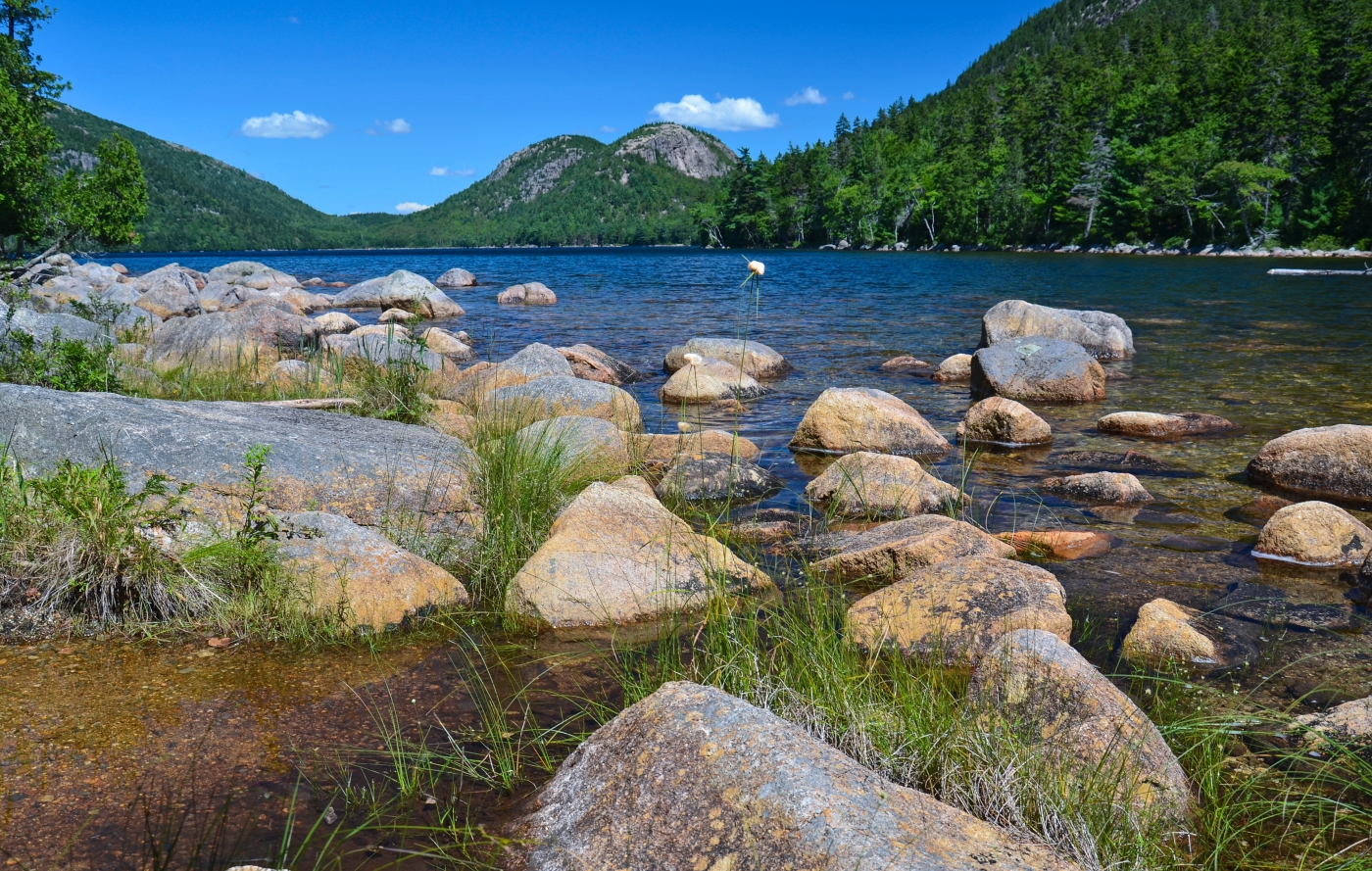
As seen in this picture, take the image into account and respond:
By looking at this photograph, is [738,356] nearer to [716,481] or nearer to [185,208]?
[716,481]

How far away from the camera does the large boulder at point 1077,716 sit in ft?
8.16

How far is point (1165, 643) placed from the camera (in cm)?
390

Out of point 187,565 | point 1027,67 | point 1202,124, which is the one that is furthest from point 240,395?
point 1027,67

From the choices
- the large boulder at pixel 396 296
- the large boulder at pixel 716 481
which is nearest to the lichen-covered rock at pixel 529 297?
the large boulder at pixel 396 296

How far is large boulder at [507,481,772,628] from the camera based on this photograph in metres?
4.14

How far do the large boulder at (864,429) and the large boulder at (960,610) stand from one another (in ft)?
13.2

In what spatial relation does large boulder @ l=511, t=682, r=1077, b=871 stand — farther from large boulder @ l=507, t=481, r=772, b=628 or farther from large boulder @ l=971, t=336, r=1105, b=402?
large boulder @ l=971, t=336, r=1105, b=402

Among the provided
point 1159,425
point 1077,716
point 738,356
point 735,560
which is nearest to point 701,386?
point 738,356

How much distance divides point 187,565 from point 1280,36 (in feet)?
269

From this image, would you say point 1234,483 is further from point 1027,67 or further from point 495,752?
point 1027,67

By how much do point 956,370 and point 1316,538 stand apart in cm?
796

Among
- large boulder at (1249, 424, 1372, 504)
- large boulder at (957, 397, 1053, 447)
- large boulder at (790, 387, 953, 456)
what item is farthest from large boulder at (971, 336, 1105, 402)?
large boulder at (1249, 424, 1372, 504)

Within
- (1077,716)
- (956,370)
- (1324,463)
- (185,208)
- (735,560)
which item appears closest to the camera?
(1077,716)

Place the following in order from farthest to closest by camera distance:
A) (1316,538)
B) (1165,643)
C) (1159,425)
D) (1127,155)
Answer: (1127,155)
(1159,425)
(1316,538)
(1165,643)
